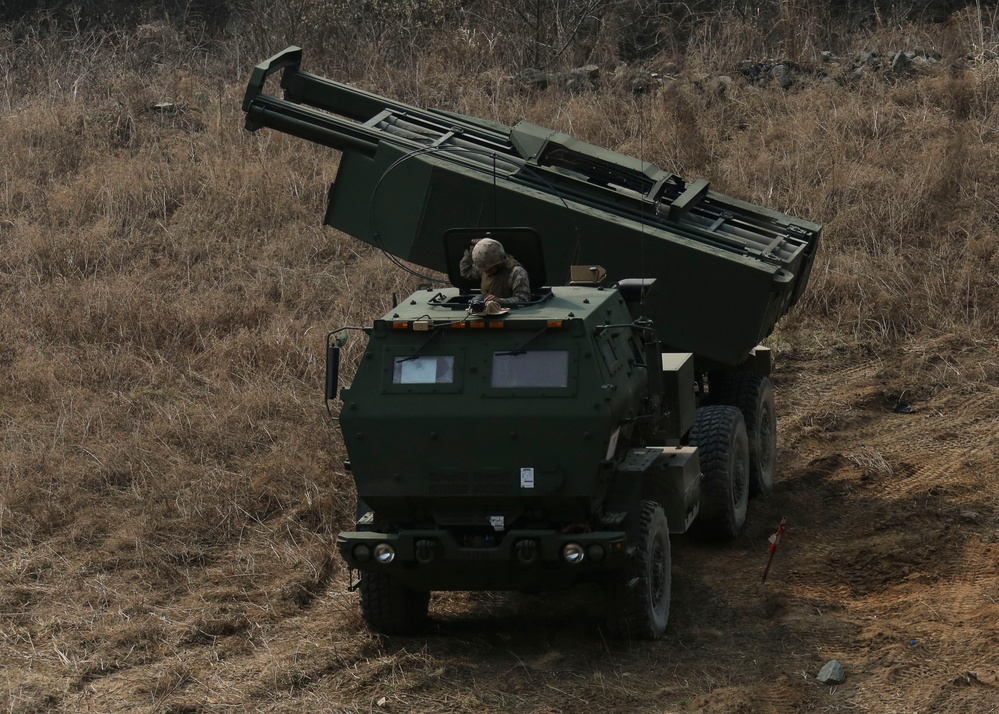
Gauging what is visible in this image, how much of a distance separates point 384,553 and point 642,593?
1300 millimetres

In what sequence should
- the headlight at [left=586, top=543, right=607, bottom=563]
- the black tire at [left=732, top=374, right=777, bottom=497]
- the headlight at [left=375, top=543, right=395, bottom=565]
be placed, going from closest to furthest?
the headlight at [left=586, top=543, right=607, bottom=563] → the headlight at [left=375, top=543, right=395, bottom=565] → the black tire at [left=732, top=374, right=777, bottom=497]

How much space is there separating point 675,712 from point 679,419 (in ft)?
8.35

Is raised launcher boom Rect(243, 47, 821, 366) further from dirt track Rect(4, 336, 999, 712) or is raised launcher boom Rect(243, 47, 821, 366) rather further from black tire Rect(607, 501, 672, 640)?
black tire Rect(607, 501, 672, 640)

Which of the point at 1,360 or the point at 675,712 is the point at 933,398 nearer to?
the point at 675,712

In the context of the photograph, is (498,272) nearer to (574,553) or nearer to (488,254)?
(488,254)

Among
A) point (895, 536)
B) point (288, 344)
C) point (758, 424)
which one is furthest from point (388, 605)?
point (288, 344)

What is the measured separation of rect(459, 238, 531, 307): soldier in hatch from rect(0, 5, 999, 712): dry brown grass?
179 centimetres

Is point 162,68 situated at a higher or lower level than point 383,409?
higher

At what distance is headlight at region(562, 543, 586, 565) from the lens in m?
6.54

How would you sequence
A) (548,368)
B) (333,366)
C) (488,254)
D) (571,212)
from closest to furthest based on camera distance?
(548,368) → (333,366) → (488,254) → (571,212)

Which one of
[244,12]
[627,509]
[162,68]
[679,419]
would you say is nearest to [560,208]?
[679,419]

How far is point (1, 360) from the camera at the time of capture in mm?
12250

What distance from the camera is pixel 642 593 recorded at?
6875mm

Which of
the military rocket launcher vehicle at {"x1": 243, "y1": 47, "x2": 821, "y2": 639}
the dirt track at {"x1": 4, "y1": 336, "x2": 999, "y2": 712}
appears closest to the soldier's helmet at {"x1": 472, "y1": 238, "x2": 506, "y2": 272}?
the military rocket launcher vehicle at {"x1": 243, "y1": 47, "x2": 821, "y2": 639}
